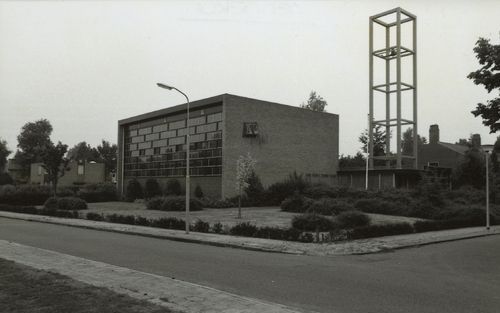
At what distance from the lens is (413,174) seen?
40.2m

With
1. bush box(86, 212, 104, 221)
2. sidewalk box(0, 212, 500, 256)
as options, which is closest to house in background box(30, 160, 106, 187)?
bush box(86, 212, 104, 221)

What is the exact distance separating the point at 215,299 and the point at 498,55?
1007cm

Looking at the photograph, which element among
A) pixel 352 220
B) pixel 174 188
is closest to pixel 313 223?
pixel 352 220

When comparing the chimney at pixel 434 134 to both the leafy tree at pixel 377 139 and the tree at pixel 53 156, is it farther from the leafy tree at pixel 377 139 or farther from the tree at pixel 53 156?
the tree at pixel 53 156

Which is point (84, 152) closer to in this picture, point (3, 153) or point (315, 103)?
point (3, 153)

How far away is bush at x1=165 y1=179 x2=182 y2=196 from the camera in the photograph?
138 ft

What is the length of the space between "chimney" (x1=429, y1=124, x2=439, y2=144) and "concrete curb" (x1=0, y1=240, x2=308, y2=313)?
188 feet

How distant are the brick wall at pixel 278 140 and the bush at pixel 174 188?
6.26 metres

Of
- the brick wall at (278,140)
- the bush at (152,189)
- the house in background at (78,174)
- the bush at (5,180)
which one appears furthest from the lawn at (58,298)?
→ the bush at (5,180)

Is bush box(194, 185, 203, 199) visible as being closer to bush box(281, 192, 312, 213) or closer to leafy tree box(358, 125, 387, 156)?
bush box(281, 192, 312, 213)

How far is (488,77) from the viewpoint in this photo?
1288cm

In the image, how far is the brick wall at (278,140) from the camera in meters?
38.4

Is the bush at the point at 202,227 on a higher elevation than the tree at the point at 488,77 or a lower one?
lower

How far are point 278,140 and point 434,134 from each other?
2970 centimetres
